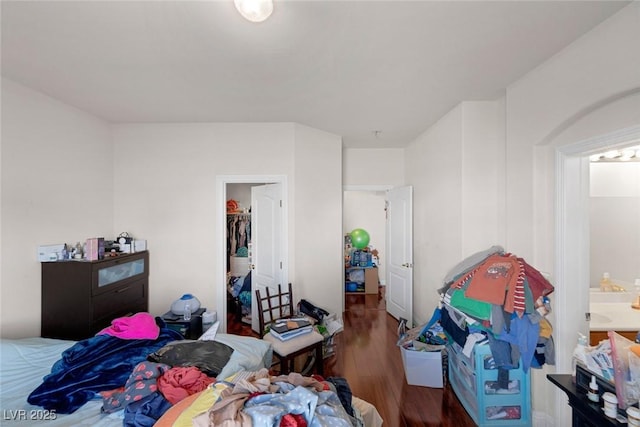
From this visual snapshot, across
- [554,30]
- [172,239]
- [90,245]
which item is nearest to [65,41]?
[90,245]

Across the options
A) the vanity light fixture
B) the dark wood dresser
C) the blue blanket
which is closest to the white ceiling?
the vanity light fixture

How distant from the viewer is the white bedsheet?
51.6 inches

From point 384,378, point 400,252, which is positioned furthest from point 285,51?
point 400,252

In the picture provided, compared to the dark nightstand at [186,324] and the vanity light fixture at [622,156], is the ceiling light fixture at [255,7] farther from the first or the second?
the dark nightstand at [186,324]

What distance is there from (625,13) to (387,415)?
2931mm

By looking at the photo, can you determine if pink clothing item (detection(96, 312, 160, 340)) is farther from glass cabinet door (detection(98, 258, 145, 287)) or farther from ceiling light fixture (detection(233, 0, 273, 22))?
ceiling light fixture (detection(233, 0, 273, 22))

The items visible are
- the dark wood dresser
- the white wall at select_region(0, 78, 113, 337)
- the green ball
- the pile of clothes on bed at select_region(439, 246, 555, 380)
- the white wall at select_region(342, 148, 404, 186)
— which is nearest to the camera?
the pile of clothes on bed at select_region(439, 246, 555, 380)

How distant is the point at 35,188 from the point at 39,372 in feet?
5.26

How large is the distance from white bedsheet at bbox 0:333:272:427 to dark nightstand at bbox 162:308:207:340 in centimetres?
93

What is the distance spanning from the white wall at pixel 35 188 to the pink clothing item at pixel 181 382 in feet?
6.04

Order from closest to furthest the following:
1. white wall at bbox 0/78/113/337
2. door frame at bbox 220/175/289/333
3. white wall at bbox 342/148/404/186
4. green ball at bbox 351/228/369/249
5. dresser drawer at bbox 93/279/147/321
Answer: white wall at bbox 0/78/113/337 < dresser drawer at bbox 93/279/147/321 < door frame at bbox 220/175/289/333 < white wall at bbox 342/148/404/186 < green ball at bbox 351/228/369/249

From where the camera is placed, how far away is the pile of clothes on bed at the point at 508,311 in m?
1.75

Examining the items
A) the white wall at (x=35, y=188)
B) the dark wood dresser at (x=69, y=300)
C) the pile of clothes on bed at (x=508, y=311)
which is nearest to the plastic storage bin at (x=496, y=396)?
the pile of clothes on bed at (x=508, y=311)

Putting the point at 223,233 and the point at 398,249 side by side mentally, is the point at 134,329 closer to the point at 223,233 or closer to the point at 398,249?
the point at 223,233
